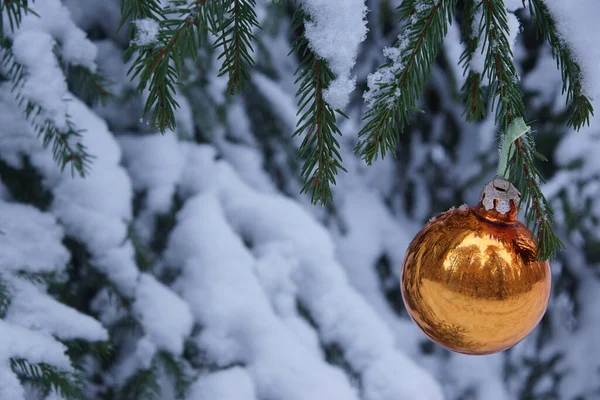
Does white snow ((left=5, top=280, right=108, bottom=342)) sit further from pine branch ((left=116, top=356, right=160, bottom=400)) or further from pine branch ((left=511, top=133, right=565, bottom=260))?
pine branch ((left=511, top=133, right=565, bottom=260))

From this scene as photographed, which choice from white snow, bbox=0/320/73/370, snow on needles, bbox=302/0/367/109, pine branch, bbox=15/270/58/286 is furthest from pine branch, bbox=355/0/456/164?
pine branch, bbox=15/270/58/286

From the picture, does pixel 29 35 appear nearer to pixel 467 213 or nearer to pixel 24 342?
pixel 24 342

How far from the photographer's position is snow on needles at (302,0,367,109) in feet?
2.09

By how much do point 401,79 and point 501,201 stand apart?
232 mm

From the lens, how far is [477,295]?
0.71 meters

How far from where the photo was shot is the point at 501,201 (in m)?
0.73

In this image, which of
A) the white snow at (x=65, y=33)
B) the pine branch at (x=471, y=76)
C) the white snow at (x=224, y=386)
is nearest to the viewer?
the pine branch at (x=471, y=76)

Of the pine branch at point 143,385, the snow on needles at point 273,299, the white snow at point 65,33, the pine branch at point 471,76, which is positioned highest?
the pine branch at point 471,76

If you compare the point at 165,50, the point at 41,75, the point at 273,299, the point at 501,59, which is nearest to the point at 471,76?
the point at 501,59

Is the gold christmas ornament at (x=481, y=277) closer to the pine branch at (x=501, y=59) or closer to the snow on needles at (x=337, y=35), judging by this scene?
the pine branch at (x=501, y=59)

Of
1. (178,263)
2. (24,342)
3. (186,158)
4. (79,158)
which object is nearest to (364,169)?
(186,158)

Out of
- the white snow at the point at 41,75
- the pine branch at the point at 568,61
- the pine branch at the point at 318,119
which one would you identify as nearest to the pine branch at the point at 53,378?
the white snow at the point at 41,75

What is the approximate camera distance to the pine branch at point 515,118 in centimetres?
64

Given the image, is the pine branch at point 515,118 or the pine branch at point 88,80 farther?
the pine branch at point 88,80
